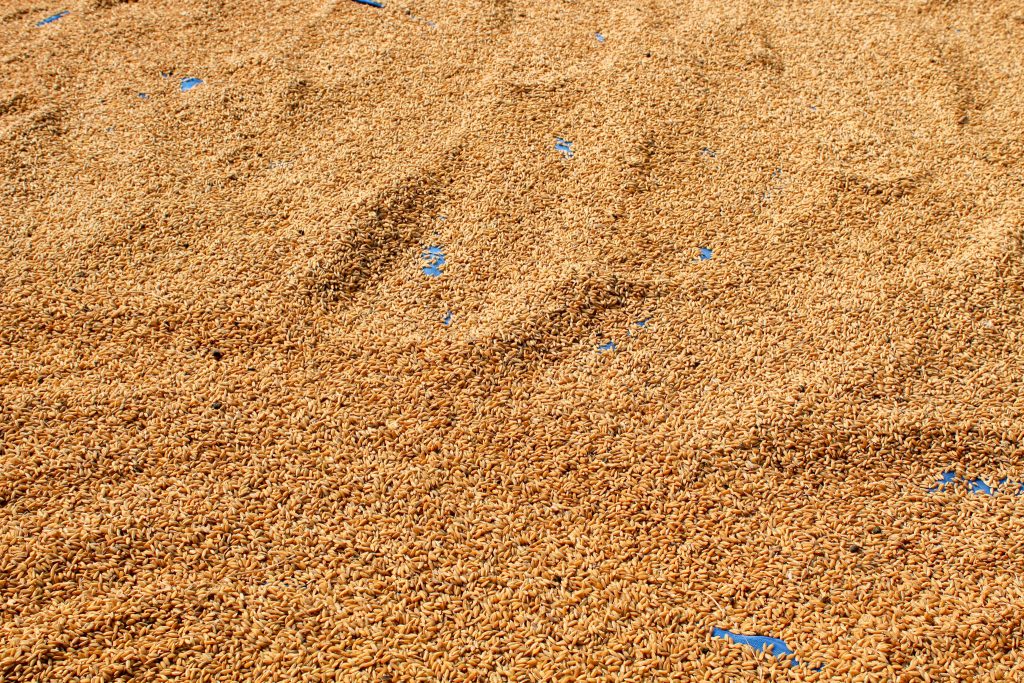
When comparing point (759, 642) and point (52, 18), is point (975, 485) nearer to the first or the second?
point (759, 642)

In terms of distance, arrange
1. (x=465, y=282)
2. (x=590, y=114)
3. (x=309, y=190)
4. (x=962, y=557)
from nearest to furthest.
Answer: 1. (x=962, y=557)
2. (x=465, y=282)
3. (x=309, y=190)
4. (x=590, y=114)

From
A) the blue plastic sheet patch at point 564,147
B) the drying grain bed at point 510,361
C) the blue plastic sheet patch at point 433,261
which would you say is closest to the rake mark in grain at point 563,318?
the drying grain bed at point 510,361

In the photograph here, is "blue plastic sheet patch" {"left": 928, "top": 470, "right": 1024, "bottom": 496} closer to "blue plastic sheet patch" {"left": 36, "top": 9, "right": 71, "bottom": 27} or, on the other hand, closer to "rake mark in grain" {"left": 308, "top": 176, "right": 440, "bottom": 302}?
"rake mark in grain" {"left": 308, "top": 176, "right": 440, "bottom": 302}

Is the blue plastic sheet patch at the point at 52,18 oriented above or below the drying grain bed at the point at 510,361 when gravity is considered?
above

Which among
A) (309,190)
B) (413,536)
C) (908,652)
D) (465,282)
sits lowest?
(908,652)

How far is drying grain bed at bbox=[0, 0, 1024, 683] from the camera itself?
2191mm

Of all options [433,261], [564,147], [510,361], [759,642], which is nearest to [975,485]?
[759,642]

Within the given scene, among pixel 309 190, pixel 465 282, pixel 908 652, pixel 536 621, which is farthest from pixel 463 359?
pixel 908 652

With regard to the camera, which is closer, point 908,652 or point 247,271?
point 908,652

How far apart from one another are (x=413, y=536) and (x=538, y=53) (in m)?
3.37

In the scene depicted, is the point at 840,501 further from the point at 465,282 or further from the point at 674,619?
the point at 465,282

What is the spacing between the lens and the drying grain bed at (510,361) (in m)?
2.19

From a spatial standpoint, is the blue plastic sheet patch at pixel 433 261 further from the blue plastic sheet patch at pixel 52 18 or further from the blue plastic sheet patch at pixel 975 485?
the blue plastic sheet patch at pixel 52 18

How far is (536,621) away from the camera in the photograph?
7.19ft
